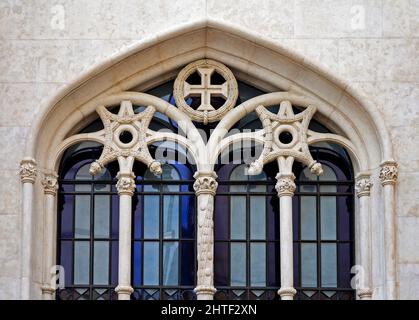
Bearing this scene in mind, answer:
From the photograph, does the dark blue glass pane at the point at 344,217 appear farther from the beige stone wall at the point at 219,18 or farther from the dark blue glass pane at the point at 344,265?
the beige stone wall at the point at 219,18

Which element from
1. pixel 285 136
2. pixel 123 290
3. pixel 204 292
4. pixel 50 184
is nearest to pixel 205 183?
pixel 285 136

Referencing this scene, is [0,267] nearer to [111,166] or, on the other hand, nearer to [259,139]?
[111,166]

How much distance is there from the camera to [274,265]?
92.0 ft

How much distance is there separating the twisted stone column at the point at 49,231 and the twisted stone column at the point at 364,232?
4.37 m

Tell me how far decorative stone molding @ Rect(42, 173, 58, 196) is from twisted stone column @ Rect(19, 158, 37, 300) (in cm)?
37

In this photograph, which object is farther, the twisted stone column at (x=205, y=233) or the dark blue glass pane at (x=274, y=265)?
the dark blue glass pane at (x=274, y=265)

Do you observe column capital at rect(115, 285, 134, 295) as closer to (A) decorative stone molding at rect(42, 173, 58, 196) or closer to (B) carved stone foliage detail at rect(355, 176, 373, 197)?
(A) decorative stone molding at rect(42, 173, 58, 196)

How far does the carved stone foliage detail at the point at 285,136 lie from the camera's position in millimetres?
28234

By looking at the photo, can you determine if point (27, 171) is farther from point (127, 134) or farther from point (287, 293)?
point (287, 293)

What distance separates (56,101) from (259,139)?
3.00 meters

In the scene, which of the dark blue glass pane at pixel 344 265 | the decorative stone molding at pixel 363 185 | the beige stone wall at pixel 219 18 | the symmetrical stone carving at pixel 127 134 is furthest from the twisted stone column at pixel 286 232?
the symmetrical stone carving at pixel 127 134

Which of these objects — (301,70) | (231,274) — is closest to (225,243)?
(231,274)

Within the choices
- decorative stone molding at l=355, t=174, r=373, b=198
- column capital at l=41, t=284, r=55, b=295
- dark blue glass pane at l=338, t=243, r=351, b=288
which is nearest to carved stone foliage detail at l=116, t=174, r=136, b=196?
column capital at l=41, t=284, r=55, b=295

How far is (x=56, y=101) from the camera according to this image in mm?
28125
